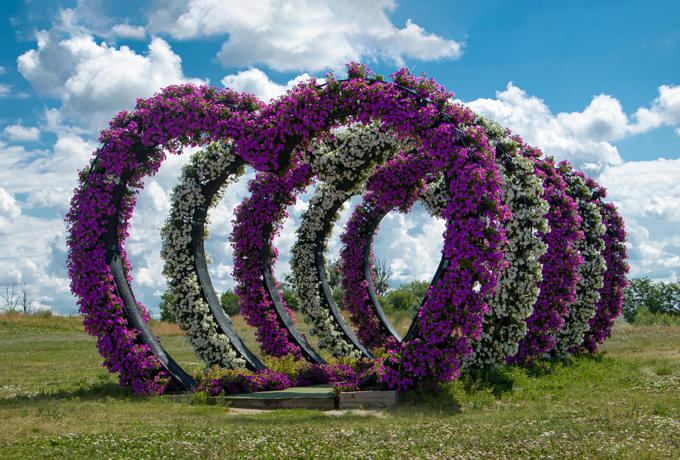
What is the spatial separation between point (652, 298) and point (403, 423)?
3785 centimetres

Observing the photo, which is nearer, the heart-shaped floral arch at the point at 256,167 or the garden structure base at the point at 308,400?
the heart-shaped floral arch at the point at 256,167

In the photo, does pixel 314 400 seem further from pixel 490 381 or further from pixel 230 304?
pixel 230 304

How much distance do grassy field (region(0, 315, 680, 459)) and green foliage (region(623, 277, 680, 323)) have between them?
1165 inches

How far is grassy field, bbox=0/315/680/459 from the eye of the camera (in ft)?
19.9

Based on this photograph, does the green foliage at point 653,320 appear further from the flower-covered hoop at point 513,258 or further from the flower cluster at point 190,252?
the flower cluster at point 190,252

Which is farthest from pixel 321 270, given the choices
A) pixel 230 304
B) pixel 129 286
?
pixel 230 304

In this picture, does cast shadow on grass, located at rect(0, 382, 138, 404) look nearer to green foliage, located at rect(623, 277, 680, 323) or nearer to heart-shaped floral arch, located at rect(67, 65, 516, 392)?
heart-shaped floral arch, located at rect(67, 65, 516, 392)

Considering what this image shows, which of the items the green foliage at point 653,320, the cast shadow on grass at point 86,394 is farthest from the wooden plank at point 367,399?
the green foliage at point 653,320

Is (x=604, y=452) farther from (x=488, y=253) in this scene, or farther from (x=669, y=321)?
→ (x=669, y=321)

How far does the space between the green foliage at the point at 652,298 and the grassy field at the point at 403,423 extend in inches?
1165

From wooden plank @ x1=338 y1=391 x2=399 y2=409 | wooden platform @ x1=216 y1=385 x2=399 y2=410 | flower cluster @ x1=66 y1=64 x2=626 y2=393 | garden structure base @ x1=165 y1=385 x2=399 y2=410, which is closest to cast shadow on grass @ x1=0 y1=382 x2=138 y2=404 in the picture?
flower cluster @ x1=66 y1=64 x2=626 y2=393

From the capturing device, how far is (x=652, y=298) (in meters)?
39.4

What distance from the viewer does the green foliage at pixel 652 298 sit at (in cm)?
3884

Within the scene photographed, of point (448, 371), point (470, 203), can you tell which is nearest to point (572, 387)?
point (448, 371)
